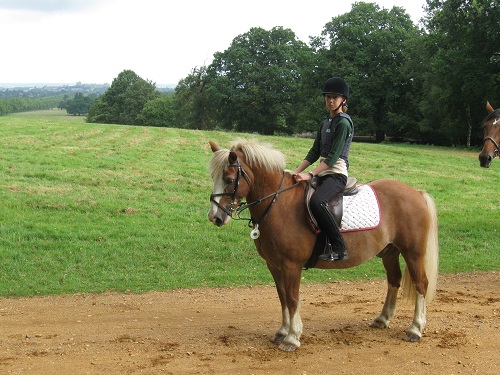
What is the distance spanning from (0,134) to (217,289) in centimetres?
2117

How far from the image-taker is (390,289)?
809 cm

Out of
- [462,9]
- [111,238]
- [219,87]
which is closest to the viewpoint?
[111,238]

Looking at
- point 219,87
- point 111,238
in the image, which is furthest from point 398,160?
point 219,87

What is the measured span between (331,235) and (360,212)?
635 mm

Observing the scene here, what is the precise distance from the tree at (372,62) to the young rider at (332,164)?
42.5m

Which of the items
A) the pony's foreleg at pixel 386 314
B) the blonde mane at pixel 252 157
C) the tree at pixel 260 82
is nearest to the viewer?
the blonde mane at pixel 252 157

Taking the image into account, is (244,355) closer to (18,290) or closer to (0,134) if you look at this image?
(18,290)

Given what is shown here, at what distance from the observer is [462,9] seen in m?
35.0

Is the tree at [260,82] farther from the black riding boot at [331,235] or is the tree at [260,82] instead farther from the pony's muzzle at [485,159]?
the black riding boot at [331,235]

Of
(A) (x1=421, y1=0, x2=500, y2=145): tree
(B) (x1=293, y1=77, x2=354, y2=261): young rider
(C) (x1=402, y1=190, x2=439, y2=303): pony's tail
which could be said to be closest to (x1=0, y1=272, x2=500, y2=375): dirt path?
(C) (x1=402, y1=190, x2=439, y2=303): pony's tail

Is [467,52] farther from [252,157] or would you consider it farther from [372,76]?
[252,157]

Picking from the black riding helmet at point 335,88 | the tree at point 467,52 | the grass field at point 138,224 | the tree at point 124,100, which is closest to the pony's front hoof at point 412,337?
the black riding helmet at point 335,88

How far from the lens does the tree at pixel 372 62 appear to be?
4862cm

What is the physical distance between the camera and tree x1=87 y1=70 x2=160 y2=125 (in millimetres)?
84562
